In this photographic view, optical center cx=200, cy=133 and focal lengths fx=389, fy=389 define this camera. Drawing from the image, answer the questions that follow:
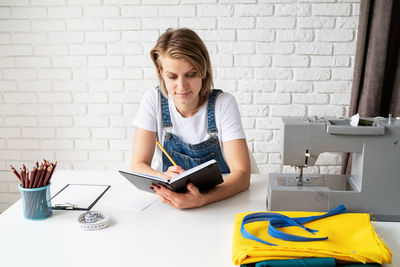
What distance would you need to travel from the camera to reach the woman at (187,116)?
5.43 feet

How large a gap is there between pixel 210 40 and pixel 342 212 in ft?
5.59

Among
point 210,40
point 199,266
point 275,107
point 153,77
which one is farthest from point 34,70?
point 199,266

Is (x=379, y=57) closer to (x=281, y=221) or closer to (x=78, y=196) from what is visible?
(x=281, y=221)

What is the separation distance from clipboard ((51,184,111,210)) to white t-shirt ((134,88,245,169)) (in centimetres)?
39

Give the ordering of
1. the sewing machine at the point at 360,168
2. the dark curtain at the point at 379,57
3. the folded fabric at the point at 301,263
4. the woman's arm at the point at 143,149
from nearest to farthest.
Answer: the folded fabric at the point at 301,263 → the sewing machine at the point at 360,168 → the woman's arm at the point at 143,149 → the dark curtain at the point at 379,57

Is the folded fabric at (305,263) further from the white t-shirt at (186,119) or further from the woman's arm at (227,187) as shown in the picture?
the white t-shirt at (186,119)

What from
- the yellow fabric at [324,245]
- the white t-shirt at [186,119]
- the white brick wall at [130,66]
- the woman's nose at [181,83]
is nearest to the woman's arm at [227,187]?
the white t-shirt at [186,119]

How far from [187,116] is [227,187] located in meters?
0.51

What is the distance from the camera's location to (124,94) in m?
2.80

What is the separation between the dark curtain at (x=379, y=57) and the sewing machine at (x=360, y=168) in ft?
3.64

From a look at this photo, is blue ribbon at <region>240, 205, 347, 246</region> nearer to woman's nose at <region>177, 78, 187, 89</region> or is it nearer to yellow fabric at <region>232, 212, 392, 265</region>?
yellow fabric at <region>232, 212, 392, 265</region>

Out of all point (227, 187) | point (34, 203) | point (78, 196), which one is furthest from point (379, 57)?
point (34, 203)

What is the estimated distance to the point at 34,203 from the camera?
128 cm

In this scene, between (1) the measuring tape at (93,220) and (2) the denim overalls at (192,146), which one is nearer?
(1) the measuring tape at (93,220)
